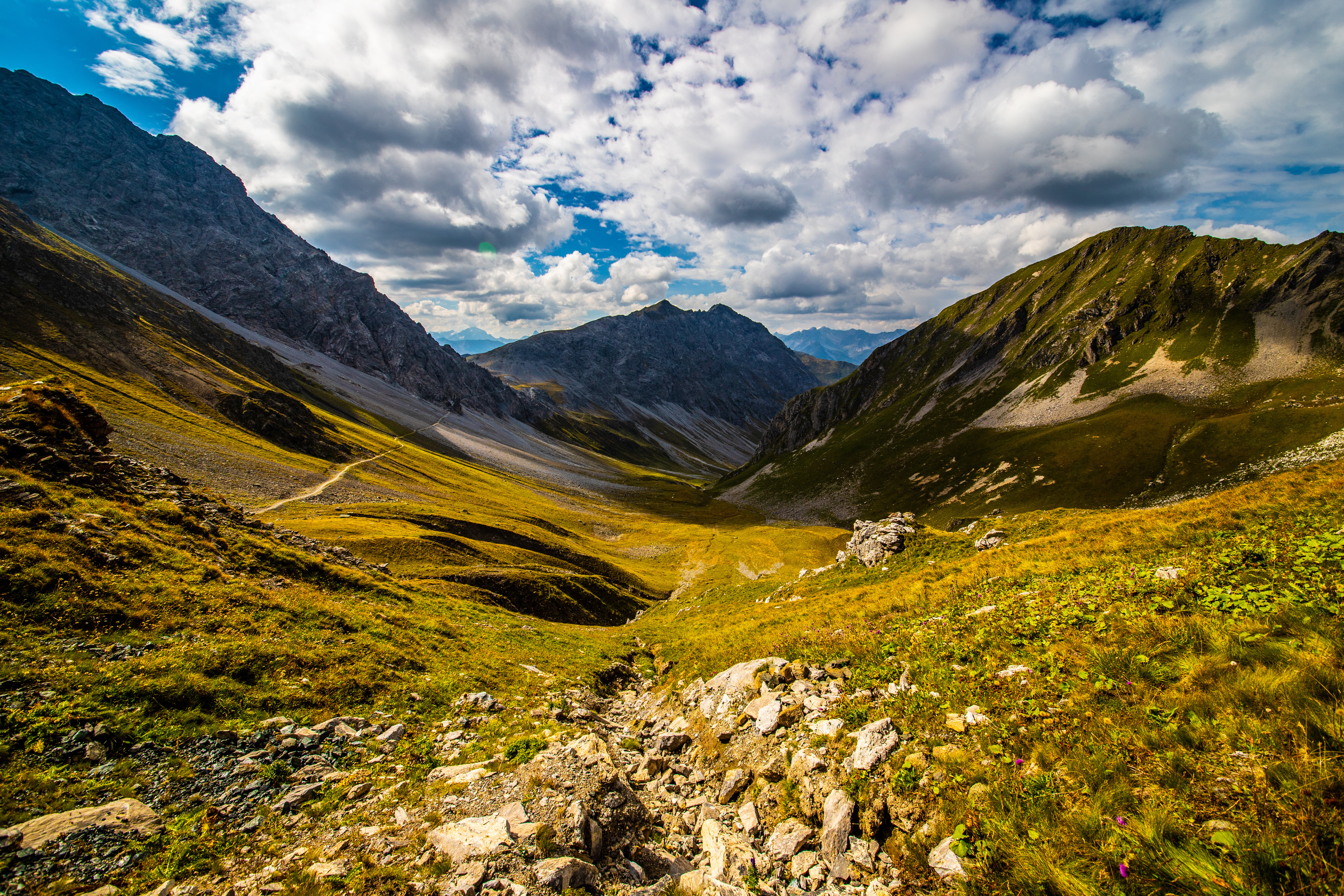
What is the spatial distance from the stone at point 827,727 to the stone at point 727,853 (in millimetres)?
2521

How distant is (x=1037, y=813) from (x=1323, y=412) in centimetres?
12446

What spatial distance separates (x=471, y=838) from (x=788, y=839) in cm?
552

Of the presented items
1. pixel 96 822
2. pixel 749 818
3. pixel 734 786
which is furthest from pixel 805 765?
pixel 96 822

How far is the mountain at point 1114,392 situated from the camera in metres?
87.3

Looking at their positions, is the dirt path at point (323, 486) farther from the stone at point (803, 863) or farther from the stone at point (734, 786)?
the stone at point (803, 863)

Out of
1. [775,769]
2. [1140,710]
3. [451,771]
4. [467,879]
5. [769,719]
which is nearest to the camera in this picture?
[1140,710]

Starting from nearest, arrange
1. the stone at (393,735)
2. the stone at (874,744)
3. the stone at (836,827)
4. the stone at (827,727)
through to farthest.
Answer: the stone at (836,827), the stone at (874,744), the stone at (827,727), the stone at (393,735)

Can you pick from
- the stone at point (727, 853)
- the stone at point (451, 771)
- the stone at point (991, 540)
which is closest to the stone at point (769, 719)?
the stone at point (727, 853)

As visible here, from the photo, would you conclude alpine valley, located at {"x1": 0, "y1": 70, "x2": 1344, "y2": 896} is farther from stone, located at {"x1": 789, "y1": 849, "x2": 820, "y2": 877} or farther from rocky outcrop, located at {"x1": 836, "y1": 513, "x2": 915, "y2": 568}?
rocky outcrop, located at {"x1": 836, "y1": 513, "x2": 915, "y2": 568}

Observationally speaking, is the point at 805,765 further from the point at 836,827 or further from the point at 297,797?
the point at 297,797

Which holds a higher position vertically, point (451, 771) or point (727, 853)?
point (727, 853)

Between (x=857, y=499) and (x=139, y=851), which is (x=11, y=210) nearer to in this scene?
(x=139, y=851)

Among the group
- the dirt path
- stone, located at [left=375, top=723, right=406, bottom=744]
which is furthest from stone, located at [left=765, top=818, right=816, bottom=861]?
the dirt path

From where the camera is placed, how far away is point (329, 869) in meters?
7.48
